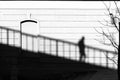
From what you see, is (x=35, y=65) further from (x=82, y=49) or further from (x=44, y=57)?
(x=82, y=49)

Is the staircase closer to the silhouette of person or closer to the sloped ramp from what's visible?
the sloped ramp

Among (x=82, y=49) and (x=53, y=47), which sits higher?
(x=53, y=47)

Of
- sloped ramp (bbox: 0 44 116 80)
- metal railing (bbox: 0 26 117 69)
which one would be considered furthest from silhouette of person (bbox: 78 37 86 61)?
sloped ramp (bbox: 0 44 116 80)

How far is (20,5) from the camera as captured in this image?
14.2 m

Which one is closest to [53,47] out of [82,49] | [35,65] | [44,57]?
[44,57]

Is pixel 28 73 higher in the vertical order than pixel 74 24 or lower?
lower

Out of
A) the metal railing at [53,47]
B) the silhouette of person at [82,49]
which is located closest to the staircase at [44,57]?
the metal railing at [53,47]

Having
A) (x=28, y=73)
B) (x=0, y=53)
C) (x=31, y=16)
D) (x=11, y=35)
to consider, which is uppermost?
(x=31, y=16)

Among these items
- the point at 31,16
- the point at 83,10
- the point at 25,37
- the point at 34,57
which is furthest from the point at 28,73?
the point at 83,10

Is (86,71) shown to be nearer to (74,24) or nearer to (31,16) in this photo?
(74,24)

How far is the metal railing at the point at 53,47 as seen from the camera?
557 inches

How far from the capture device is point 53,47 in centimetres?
1432

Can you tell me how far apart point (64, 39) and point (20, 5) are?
2726 millimetres

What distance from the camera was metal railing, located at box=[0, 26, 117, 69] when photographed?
14156mm
